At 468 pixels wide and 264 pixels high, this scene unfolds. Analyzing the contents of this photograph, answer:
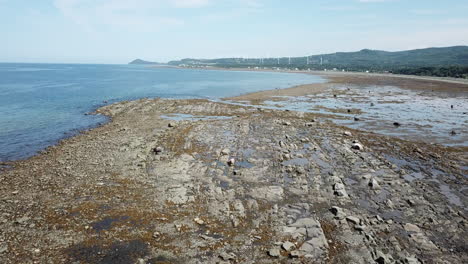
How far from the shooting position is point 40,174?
65.4ft

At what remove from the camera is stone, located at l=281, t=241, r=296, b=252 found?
483 inches

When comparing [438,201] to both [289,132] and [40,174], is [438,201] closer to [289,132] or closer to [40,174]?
[289,132]

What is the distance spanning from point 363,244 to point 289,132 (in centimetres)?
2023

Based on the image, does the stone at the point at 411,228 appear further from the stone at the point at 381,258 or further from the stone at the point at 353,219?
the stone at the point at 381,258

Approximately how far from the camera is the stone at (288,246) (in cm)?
1227

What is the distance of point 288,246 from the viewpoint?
12.4 metres

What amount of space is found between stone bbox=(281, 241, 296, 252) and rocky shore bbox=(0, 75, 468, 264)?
0.05 meters

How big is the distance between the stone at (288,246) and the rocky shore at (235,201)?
5 centimetres

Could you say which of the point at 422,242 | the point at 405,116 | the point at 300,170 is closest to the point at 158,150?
the point at 300,170

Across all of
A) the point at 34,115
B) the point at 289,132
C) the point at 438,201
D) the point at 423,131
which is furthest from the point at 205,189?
the point at 34,115

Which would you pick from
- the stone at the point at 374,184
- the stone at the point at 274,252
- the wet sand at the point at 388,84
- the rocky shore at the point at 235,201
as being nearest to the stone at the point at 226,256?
the rocky shore at the point at 235,201

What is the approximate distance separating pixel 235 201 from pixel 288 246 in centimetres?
487

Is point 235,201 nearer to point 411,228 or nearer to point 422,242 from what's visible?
point 411,228

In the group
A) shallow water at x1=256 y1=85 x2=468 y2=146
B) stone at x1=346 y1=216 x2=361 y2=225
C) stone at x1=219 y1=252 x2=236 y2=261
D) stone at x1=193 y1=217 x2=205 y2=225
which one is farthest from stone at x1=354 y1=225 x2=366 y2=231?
shallow water at x1=256 y1=85 x2=468 y2=146
